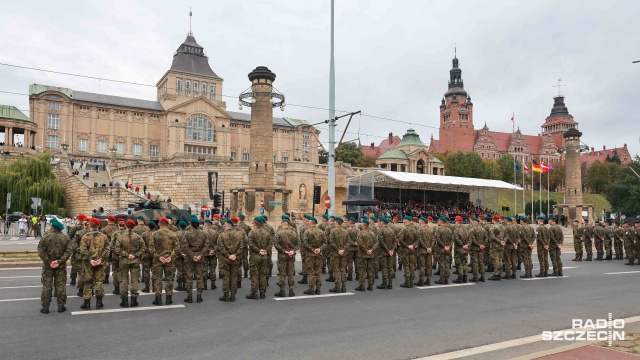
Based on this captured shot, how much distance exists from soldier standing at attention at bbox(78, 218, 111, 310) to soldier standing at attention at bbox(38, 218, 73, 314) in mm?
313

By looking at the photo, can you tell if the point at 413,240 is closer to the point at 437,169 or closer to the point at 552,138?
the point at 437,169

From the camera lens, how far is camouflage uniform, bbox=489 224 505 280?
47.1 ft

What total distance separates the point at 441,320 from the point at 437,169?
70749 millimetres

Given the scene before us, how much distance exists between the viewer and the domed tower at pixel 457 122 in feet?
390

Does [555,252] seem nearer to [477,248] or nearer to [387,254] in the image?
[477,248]

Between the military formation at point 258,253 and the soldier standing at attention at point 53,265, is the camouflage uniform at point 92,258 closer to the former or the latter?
the military formation at point 258,253

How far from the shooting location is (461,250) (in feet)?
45.9

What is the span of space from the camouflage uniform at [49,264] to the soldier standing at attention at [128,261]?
0.97m

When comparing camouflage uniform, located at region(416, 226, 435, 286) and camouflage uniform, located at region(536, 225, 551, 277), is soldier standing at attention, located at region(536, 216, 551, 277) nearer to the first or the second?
camouflage uniform, located at region(536, 225, 551, 277)

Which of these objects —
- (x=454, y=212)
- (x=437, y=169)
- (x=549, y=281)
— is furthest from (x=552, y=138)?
(x=549, y=281)

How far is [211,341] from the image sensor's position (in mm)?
7242

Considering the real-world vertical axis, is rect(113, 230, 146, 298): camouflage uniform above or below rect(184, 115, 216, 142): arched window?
below

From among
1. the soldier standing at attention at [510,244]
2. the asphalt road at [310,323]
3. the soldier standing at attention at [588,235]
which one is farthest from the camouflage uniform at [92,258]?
the soldier standing at attention at [588,235]

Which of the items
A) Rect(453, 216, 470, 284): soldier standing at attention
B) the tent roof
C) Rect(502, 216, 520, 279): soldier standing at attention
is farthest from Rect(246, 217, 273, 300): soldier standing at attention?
the tent roof
